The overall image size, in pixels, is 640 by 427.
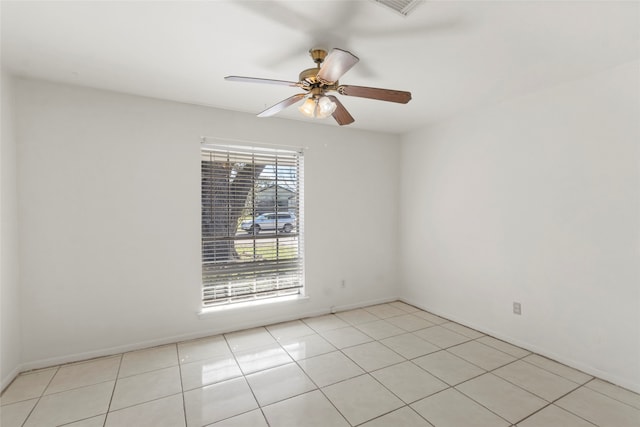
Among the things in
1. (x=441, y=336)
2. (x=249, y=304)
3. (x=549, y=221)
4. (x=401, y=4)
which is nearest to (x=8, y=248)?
(x=249, y=304)

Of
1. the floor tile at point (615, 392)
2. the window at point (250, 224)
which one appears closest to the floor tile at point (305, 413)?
the window at point (250, 224)

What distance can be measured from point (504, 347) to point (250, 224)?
293cm

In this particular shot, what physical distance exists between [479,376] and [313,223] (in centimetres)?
226

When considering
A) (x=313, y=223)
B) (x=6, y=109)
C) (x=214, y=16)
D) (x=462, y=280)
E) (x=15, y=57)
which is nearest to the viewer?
(x=214, y=16)

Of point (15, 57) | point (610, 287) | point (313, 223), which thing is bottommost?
point (610, 287)

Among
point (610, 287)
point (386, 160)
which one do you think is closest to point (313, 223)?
point (386, 160)

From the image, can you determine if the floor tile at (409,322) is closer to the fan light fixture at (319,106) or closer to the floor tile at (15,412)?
the fan light fixture at (319,106)

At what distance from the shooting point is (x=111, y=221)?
8.96ft

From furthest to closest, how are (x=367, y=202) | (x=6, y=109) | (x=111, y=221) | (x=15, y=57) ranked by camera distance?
(x=367, y=202)
(x=111, y=221)
(x=6, y=109)
(x=15, y=57)

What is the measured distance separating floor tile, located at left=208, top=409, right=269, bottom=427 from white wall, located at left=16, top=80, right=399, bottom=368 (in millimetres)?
1390

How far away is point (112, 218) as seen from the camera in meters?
2.74

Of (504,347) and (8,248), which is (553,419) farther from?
(8,248)

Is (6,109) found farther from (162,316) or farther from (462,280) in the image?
(462,280)

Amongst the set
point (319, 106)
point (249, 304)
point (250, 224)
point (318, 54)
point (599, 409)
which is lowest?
point (599, 409)
